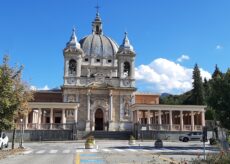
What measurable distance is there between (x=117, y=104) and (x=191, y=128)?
14582 millimetres

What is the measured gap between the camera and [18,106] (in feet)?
84.4

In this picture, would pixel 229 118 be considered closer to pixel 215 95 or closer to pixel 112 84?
pixel 215 95

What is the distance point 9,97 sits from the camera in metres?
24.9

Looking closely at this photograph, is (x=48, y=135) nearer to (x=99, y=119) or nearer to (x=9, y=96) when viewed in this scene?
(x=99, y=119)

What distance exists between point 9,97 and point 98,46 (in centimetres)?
5171

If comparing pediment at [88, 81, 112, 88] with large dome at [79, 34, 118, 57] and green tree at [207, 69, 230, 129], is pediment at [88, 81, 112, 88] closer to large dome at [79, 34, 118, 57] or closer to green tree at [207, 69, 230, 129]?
large dome at [79, 34, 118, 57]

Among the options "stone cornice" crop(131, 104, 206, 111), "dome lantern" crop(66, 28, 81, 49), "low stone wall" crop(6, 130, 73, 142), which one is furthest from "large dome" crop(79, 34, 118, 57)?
"low stone wall" crop(6, 130, 73, 142)

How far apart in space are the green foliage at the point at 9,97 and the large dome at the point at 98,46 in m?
47.5

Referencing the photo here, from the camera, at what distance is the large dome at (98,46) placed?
74.9 m

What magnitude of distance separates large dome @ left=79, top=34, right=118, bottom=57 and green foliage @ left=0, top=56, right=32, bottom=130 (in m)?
47.5

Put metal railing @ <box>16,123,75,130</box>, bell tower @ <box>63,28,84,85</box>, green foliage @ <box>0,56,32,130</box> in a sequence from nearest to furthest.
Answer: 1. green foliage @ <box>0,56,32,130</box>
2. metal railing @ <box>16,123,75,130</box>
3. bell tower @ <box>63,28,84,85</box>

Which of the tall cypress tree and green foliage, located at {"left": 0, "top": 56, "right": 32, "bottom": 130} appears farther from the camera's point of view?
the tall cypress tree

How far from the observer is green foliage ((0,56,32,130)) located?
2377 centimetres

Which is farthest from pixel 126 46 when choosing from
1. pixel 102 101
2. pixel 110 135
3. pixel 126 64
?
pixel 110 135
